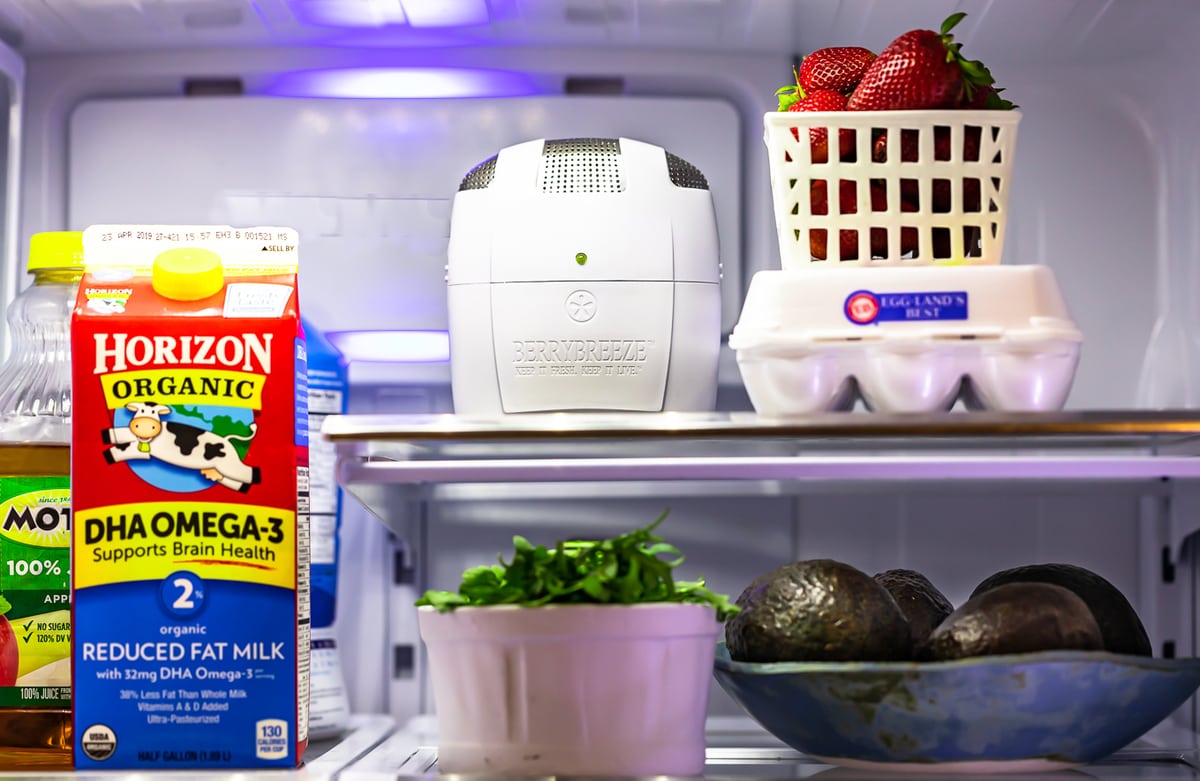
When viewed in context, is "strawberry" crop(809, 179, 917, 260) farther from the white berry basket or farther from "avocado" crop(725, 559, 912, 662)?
"avocado" crop(725, 559, 912, 662)

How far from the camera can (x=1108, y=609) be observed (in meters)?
1.03

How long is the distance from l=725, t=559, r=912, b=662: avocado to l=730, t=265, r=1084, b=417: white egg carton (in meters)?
0.13

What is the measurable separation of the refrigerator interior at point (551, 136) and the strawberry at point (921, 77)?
27 cm

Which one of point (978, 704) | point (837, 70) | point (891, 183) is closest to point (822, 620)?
point (978, 704)

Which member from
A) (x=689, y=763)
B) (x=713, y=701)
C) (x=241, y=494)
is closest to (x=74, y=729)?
(x=241, y=494)

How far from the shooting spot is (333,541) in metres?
1.30

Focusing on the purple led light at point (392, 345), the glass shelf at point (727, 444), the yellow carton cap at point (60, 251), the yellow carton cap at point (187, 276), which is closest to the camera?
the glass shelf at point (727, 444)

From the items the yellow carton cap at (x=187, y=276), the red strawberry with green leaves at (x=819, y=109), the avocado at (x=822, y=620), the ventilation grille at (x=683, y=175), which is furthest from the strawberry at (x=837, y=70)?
the yellow carton cap at (x=187, y=276)

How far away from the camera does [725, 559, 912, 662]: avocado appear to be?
3.19 ft

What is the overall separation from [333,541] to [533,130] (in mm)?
468

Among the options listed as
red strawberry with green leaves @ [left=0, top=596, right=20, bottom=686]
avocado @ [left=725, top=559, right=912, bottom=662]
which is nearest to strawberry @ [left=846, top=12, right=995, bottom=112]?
avocado @ [left=725, top=559, right=912, bottom=662]

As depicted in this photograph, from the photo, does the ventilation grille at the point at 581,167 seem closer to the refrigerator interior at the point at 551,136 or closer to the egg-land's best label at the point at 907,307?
the refrigerator interior at the point at 551,136

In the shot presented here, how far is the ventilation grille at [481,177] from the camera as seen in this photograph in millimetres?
1198

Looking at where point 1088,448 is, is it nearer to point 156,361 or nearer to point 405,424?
point 405,424
